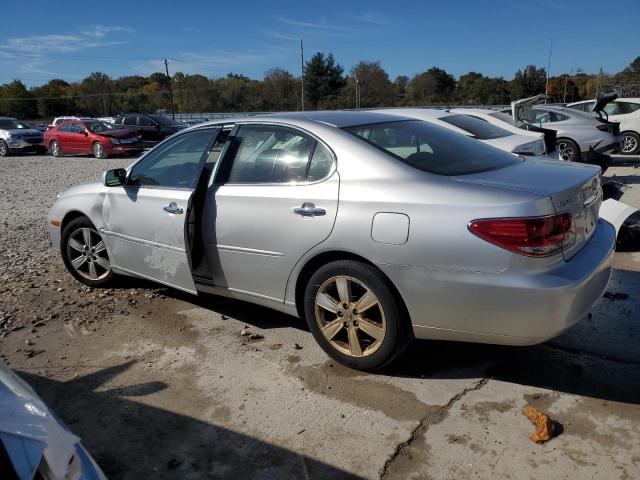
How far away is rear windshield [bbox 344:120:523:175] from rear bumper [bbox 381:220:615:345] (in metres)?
0.69

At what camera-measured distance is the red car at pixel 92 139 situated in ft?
66.8

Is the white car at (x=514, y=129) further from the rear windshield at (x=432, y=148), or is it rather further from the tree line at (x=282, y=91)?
the tree line at (x=282, y=91)

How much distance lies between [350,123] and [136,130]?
19.7m

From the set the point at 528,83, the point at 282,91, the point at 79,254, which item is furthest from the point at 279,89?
the point at 79,254

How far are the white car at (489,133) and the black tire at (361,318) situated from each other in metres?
4.64

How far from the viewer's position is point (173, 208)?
13.1 ft

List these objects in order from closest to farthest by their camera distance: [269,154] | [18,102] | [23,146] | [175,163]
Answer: [269,154], [175,163], [23,146], [18,102]

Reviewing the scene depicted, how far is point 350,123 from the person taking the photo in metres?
3.70

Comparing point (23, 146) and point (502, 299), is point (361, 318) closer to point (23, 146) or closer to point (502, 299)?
point (502, 299)

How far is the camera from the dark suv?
22562mm

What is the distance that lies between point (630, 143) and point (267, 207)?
14.5 m

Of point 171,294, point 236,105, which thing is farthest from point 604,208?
point 236,105

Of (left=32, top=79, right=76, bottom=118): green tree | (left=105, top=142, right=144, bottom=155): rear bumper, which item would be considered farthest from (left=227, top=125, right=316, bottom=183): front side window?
(left=32, top=79, right=76, bottom=118): green tree

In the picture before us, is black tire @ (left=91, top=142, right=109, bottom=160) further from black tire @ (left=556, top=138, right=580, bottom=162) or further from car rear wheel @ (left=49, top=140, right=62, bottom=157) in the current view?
black tire @ (left=556, top=138, right=580, bottom=162)
